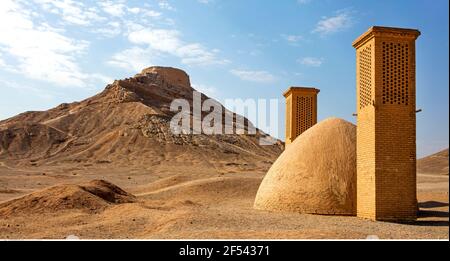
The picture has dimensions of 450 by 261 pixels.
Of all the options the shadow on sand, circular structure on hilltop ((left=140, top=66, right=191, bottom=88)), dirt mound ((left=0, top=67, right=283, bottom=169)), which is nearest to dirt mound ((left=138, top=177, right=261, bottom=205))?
the shadow on sand

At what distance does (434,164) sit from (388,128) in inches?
1385

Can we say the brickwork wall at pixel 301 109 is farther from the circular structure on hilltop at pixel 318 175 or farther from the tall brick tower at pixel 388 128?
the tall brick tower at pixel 388 128

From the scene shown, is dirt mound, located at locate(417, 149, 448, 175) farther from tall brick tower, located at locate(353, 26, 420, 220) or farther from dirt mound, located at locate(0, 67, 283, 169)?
tall brick tower, located at locate(353, 26, 420, 220)

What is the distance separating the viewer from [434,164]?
138ft

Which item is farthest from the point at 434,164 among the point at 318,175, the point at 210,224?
the point at 210,224

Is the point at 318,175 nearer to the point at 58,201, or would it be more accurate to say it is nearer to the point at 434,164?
the point at 58,201

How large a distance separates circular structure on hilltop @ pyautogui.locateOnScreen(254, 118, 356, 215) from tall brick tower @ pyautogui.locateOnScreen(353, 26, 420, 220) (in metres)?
0.61

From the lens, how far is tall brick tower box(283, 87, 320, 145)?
16.9 m

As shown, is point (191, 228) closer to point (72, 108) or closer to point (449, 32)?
point (449, 32)

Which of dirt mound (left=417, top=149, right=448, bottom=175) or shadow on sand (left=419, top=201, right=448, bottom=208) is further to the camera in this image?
dirt mound (left=417, top=149, right=448, bottom=175)

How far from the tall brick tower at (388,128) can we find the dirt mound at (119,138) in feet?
79.9

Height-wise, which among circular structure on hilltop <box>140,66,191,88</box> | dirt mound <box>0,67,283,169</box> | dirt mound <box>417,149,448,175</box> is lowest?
dirt mound <box>417,149,448,175</box>

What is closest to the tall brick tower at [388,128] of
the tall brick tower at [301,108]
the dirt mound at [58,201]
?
the tall brick tower at [301,108]
